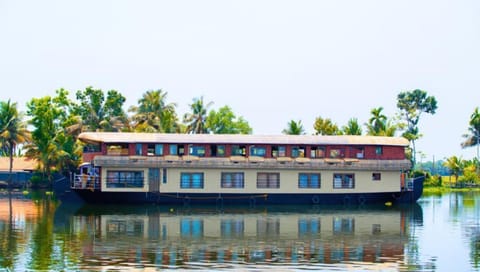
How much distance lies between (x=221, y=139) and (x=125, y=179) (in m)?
5.57

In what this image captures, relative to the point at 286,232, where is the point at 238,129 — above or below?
above

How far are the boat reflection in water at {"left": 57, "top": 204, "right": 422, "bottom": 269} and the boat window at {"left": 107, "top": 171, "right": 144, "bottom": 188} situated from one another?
2.06 meters

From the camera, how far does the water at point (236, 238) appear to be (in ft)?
69.5

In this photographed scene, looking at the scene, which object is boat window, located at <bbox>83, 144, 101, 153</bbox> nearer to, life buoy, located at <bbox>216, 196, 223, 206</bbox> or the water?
the water

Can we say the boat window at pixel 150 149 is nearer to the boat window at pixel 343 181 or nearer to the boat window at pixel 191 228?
the boat window at pixel 191 228

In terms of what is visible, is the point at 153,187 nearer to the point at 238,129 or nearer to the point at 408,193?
the point at 408,193

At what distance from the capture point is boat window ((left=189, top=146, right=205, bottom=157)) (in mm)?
40844

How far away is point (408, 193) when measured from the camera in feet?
139

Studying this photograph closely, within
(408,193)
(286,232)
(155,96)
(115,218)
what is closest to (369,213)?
(408,193)

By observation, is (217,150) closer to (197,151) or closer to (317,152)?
(197,151)

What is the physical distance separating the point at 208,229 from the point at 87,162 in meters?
14.2

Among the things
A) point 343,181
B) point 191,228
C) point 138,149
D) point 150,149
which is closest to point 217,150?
point 150,149

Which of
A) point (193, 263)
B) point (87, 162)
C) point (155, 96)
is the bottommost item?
point (193, 263)

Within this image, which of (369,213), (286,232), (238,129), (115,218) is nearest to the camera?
(286,232)
